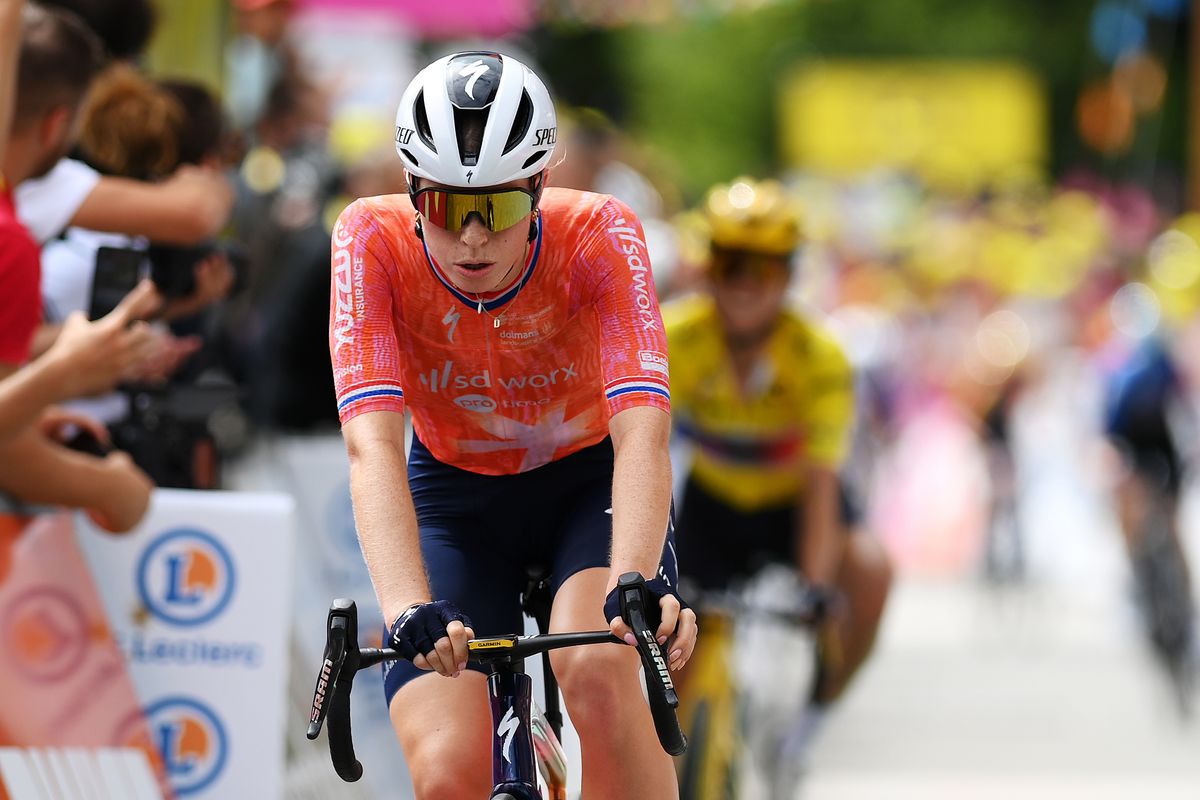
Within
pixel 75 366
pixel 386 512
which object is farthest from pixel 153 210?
pixel 386 512

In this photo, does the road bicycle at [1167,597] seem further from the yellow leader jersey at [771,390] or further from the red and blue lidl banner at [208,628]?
the red and blue lidl banner at [208,628]

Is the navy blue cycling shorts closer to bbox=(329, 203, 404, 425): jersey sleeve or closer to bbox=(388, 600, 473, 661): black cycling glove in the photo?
bbox=(329, 203, 404, 425): jersey sleeve

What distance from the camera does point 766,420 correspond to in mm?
7395

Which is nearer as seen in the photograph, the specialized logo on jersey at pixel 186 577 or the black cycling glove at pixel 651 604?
the black cycling glove at pixel 651 604

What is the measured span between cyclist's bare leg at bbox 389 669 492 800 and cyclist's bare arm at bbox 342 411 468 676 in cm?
33

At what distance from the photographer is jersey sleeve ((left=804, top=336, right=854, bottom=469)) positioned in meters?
7.28

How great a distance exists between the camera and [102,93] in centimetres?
627

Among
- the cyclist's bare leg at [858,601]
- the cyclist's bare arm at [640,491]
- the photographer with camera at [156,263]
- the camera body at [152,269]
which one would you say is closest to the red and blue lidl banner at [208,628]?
the photographer with camera at [156,263]

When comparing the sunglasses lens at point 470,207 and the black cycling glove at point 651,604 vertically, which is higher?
the sunglasses lens at point 470,207

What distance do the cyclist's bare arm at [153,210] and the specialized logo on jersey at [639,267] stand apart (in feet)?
6.12

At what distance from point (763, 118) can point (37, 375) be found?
56586 mm

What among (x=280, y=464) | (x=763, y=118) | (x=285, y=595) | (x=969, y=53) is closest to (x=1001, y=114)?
(x=969, y=53)

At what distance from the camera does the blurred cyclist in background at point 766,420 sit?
7.23 metres

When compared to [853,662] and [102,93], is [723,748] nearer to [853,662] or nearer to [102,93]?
[853,662]
